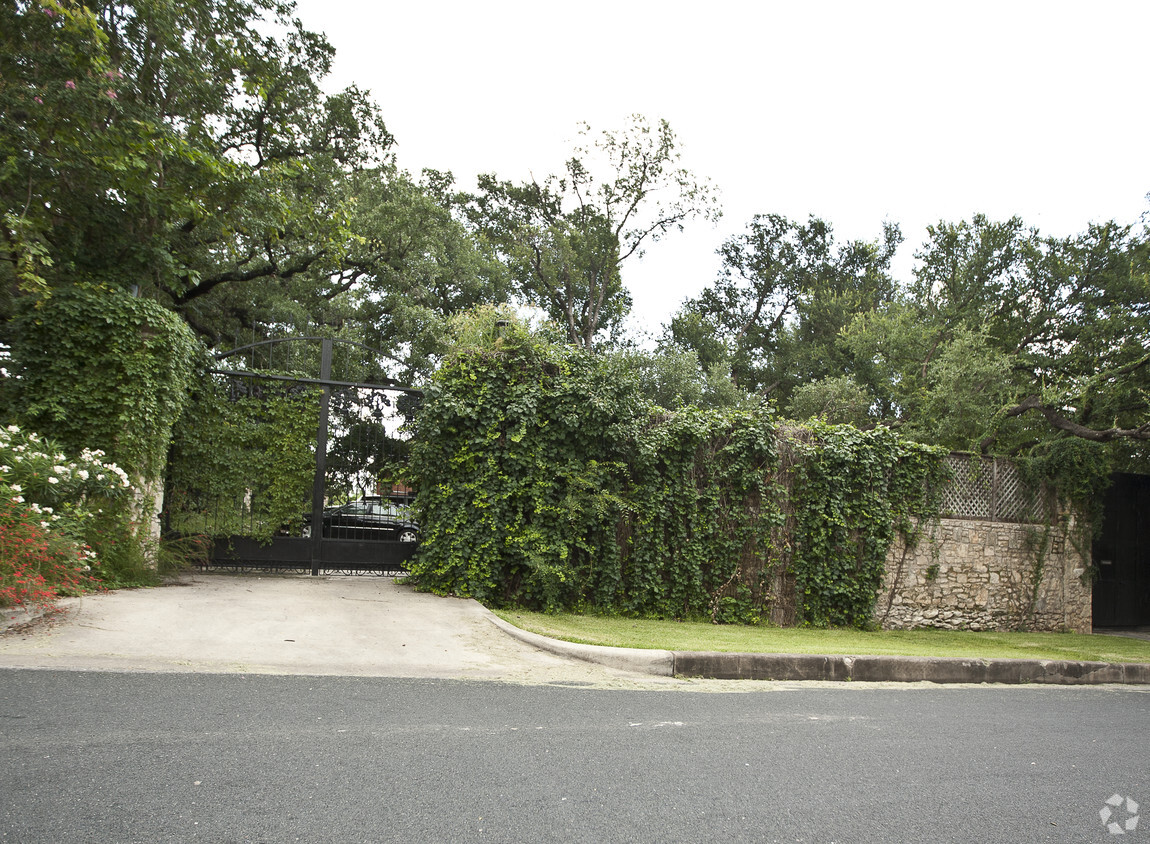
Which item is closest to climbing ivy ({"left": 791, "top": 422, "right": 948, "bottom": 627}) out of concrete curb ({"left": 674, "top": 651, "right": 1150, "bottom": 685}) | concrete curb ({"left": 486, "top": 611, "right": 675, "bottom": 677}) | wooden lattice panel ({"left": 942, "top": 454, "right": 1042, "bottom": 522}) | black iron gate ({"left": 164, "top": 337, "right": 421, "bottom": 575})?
wooden lattice panel ({"left": 942, "top": 454, "right": 1042, "bottom": 522})

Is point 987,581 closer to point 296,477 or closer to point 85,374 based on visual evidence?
point 296,477

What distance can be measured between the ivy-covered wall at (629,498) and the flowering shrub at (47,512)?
3.61 meters

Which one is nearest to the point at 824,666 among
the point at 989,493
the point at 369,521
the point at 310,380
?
the point at 369,521

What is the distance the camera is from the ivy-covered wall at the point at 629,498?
28.8ft

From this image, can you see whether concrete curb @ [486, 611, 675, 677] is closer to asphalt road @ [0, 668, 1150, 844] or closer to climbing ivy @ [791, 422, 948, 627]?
asphalt road @ [0, 668, 1150, 844]

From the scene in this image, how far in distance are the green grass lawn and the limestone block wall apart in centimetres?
49

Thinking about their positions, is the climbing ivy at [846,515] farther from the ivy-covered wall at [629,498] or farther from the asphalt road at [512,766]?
the asphalt road at [512,766]

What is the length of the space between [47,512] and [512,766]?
5.62m

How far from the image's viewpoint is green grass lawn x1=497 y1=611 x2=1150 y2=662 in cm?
720

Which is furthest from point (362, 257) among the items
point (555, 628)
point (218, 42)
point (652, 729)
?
point (652, 729)

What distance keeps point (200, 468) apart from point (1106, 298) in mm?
21126

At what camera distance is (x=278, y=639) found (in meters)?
6.13

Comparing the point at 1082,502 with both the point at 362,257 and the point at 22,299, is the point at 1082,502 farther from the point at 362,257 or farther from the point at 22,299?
the point at 362,257

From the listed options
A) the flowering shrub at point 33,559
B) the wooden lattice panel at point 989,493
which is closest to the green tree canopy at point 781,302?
the wooden lattice panel at point 989,493
